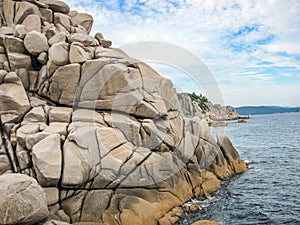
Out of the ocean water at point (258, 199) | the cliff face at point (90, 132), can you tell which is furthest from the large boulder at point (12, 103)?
the ocean water at point (258, 199)

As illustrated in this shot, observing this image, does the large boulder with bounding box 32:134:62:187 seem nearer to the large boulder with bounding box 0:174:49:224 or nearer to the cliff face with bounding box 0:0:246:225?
the cliff face with bounding box 0:0:246:225

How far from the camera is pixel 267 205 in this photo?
20531mm

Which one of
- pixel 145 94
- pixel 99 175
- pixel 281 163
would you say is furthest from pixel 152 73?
pixel 281 163

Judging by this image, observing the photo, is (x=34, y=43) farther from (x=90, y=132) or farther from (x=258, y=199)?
(x=258, y=199)

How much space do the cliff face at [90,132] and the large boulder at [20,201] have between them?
0.35 ft

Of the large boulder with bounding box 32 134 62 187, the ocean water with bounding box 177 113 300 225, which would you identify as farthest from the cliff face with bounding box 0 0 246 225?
the ocean water with bounding box 177 113 300 225

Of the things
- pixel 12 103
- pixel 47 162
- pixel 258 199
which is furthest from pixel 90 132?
pixel 258 199

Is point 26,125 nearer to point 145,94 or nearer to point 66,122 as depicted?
point 66,122

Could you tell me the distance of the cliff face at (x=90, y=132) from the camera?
16906 mm

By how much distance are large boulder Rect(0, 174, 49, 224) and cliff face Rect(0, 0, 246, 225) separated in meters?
0.11

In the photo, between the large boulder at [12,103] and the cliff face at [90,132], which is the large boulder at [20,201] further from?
the large boulder at [12,103]

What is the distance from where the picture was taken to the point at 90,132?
1853 cm

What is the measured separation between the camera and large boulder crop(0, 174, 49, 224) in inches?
458

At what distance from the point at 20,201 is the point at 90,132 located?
283 inches
